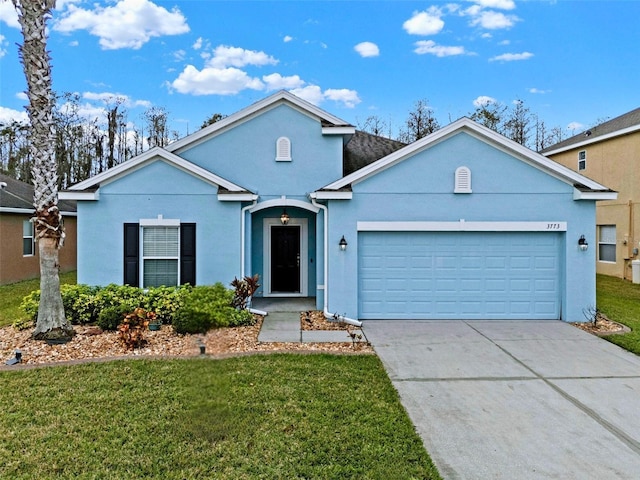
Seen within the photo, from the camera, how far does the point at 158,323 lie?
9125mm

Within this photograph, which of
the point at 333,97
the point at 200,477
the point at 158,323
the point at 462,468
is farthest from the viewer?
the point at 333,97

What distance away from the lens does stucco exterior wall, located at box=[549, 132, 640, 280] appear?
17.0 meters

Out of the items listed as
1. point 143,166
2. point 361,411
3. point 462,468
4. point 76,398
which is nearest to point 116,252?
point 143,166

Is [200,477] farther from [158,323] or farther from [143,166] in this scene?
[143,166]

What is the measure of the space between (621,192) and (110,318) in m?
19.9

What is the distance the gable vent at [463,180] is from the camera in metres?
10.0

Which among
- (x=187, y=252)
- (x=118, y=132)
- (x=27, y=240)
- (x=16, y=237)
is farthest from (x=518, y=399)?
(x=118, y=132)

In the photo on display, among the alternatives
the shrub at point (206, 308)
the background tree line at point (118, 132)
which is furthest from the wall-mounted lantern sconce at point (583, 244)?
the background tree line at point (118, 132)

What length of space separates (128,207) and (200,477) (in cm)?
812

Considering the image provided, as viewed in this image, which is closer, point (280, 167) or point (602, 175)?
point (280, 167)

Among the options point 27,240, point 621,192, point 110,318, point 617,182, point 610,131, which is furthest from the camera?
point 610,131

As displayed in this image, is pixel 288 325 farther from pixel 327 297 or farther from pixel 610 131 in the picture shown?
pixel 610 131

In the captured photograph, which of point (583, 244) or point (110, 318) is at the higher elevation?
point (583, 244)

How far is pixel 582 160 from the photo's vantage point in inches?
798
